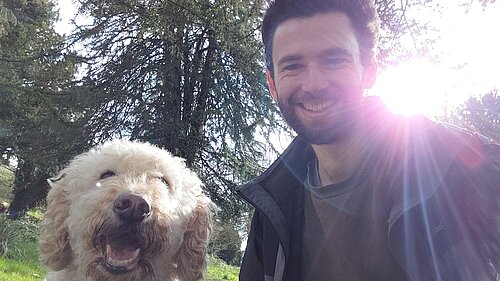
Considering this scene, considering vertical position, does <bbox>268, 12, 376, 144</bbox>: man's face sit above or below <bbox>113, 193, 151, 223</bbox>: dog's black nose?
above

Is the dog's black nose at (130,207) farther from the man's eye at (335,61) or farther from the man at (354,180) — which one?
the man's eye at (335,61)

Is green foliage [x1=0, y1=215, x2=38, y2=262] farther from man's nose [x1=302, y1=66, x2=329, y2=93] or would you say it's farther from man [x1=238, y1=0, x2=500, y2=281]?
man's nose [x1=302, y1=66, x2=329, y2=93]

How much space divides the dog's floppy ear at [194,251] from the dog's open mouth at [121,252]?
46 cm

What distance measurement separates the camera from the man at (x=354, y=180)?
6.55 ft

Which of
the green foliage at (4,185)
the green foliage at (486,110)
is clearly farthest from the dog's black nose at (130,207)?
the green foliage at (486,110)

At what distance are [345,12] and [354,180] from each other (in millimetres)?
935

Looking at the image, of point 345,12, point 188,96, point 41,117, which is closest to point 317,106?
point 345,12

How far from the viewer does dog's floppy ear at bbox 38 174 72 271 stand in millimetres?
3363

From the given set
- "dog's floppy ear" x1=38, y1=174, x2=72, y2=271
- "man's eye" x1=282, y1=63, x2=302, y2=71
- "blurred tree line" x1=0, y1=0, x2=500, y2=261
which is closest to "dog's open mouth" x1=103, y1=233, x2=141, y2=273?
"dog's floppy ear" x1=38, y1=174, x2=72, y2=271

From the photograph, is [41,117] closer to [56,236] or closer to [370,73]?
[56,236]

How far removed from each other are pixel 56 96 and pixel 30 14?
12609mm

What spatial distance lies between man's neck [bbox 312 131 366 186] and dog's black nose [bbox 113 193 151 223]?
3.61 feet

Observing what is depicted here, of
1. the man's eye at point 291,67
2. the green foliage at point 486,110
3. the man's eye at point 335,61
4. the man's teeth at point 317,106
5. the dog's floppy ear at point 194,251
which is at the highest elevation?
the green foliage at point 486,110

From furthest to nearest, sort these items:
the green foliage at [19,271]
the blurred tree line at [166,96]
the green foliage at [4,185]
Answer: the green foliage at [4,185], the blurred tree line at [166,96], the green foliage at [19,271]
